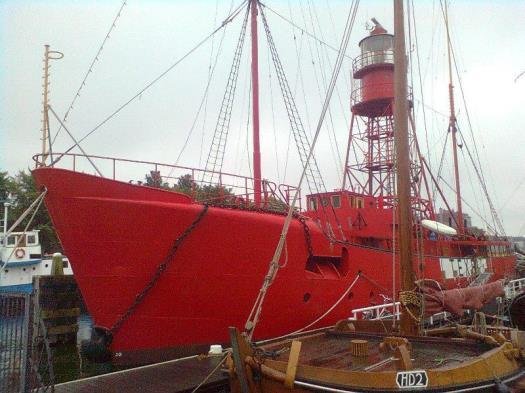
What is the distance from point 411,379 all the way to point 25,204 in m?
32.1

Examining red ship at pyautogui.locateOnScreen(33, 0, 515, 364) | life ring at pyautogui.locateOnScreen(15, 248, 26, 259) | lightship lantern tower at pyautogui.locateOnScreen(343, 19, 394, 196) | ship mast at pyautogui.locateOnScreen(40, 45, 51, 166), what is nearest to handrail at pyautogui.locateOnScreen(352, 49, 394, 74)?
lightship lantern tower at pyautogui.locateOnScreen(343, 19, 394, 196)

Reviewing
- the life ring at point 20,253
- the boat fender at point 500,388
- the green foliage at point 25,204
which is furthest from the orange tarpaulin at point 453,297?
the green foliage at point 25,204

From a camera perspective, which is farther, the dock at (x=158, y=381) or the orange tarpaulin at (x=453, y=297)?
the orange tarpaulin at (x=453, y=297)

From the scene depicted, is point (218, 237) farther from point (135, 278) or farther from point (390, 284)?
point (390, 284)

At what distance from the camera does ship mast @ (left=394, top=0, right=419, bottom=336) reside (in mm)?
6730

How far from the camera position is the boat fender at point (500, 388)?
4383 millimetres

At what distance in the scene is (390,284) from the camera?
545 inches

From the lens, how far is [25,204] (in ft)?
100

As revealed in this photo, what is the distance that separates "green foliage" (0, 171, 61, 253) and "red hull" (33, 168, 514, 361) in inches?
951

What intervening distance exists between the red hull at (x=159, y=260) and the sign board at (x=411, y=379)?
538 cm

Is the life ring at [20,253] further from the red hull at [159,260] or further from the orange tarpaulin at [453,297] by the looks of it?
the orange tarpaulin at [453,297]

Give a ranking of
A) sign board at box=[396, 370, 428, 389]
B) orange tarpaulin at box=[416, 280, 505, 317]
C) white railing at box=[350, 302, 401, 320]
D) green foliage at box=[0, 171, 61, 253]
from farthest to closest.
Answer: green foliage at box=[0, 171, 61, 253] < white railing at box=[350, 302, 401, 320] < orange tarpaulin at box=[416, 280, 505, 317] < sign board at box=[396, 370, 428, 389]

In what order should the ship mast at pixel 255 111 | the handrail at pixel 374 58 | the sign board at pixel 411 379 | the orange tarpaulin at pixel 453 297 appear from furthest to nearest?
the handrail at pixel 374 58 → the ship mast at pixel 255 111 → the orange tarpaulin at pixel 453 297 → the sign board at pixel 411 379

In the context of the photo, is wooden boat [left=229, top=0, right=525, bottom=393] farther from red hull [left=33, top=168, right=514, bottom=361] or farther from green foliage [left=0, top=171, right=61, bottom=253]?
green foliage [left=0, top=171, right=61, bottom=253]
